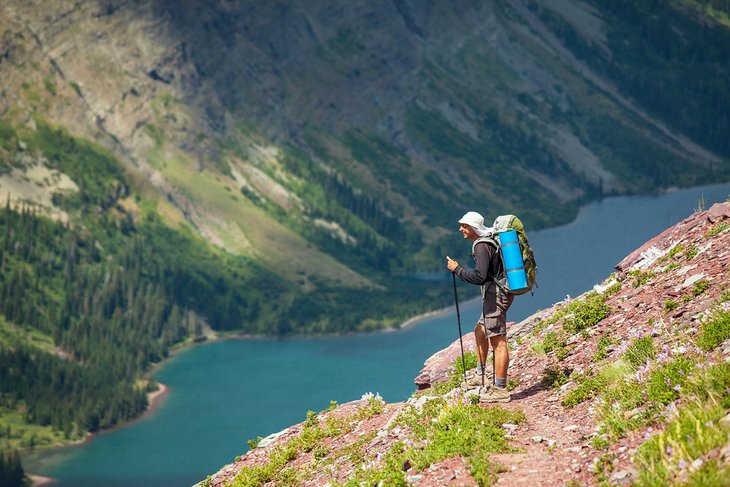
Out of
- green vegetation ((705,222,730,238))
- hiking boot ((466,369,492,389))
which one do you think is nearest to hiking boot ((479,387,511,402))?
hiking boot ((466,369,492,389))

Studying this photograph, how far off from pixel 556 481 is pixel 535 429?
365cm

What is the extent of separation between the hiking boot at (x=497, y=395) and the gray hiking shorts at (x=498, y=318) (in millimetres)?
1521

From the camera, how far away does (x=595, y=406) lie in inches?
1100

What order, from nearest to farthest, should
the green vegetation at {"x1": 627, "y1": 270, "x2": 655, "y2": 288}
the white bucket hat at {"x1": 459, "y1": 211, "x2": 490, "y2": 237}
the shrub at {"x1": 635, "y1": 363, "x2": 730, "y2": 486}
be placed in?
the shrub at {"x1": 635, "y1": 363, "x2": 730, "y2": 486} → the white bucket hat at {"x1": 459, "y1": 211, "x2": 490, "y2": 237} → the green vegetation at {"x1": 627, "y1": 270, "x2": 655, "y2": 288}

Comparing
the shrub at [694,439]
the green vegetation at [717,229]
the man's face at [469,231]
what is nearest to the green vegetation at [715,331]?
the shrub at [694,439]

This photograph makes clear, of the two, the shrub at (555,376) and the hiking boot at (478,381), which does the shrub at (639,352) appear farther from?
the hiking boot at (478,381)

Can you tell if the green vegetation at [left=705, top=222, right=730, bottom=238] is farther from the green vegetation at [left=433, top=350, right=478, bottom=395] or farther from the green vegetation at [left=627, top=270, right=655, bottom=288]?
the green vegetation at [left=433, top=350, right=478, bottom=395]

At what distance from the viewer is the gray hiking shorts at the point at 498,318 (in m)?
30.5

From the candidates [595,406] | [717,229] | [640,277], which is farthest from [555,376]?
[717,229]

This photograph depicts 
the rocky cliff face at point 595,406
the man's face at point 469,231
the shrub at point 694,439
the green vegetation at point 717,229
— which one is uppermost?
the green vegetation at point 717,229

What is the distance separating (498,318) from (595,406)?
3.96m

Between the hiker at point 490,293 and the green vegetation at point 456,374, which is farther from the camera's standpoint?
the green vegetation at point 456,374

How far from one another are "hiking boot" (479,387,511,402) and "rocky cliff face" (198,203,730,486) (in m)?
0.22

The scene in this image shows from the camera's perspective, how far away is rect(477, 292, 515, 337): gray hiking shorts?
100ft
